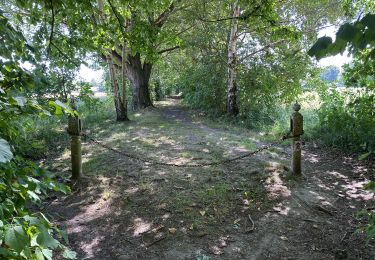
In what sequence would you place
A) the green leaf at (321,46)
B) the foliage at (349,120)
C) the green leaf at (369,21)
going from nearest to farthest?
the green leaf at (369,21) → the green leaf at (321,46) → the foliage at (349,120)

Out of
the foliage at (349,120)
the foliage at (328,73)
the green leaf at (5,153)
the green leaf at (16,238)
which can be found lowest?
the foliage at (349,120)

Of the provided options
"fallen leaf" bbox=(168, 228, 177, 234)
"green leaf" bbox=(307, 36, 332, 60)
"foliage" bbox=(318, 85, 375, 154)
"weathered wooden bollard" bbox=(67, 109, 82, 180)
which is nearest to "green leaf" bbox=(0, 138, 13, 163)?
"green leaf" bbox=(307, 36, 332, 60)

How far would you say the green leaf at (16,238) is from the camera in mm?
1427

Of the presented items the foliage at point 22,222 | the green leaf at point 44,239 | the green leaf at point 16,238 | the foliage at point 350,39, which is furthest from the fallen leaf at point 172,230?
the foliage at point 350,39

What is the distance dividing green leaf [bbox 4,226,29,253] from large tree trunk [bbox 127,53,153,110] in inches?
576

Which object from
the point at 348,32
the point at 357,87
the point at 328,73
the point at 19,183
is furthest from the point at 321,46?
the point at 328,73

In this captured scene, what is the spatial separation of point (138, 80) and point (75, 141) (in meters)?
10.5

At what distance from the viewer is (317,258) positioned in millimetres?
3799

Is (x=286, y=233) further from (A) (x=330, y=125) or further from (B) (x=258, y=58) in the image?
(B) (x=258, y=58)

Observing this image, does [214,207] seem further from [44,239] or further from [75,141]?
[44,239]

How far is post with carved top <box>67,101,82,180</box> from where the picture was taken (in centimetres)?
586

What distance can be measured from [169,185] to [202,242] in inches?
68.7

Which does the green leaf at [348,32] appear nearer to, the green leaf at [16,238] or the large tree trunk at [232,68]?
the green leaf at [16,238]

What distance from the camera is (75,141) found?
19.4 ft
